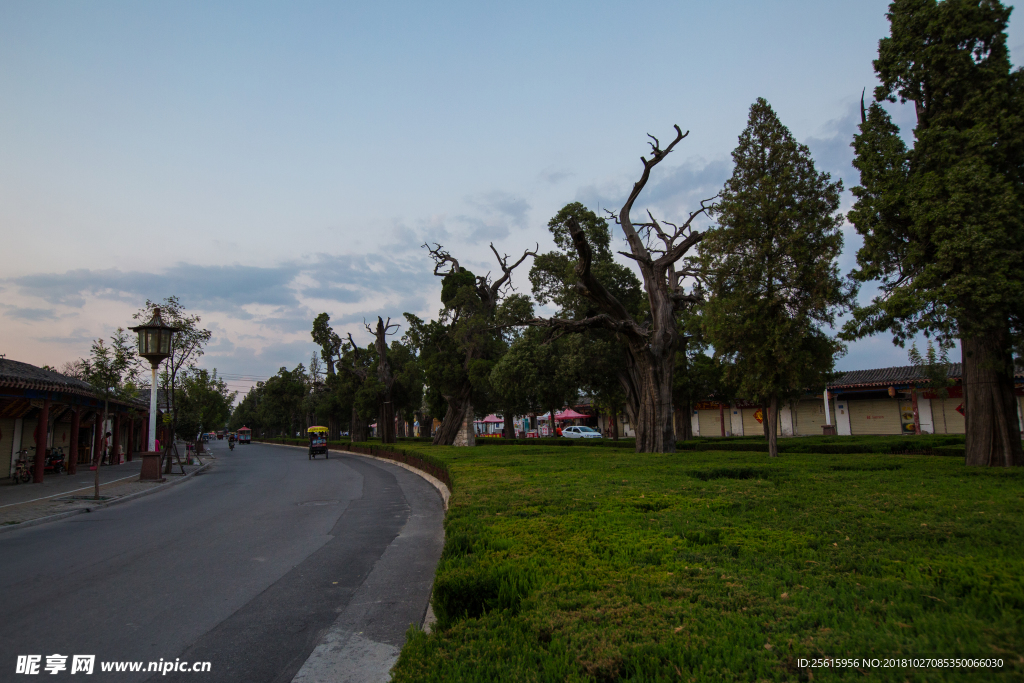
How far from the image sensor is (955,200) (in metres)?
10.5

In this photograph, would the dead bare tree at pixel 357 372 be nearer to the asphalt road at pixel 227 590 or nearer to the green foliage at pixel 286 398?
the green foliage at pixel 286 398

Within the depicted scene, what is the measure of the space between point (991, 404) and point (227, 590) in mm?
14615

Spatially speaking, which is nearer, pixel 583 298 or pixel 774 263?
pixel 774 263

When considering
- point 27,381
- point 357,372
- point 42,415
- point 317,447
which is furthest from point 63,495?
point 357,372

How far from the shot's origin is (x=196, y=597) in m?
5.66

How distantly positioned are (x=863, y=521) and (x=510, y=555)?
3.64 m

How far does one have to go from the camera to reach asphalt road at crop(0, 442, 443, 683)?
429 centimetres

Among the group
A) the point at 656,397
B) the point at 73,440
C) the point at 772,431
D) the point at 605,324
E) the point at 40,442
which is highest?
the point at 605,324

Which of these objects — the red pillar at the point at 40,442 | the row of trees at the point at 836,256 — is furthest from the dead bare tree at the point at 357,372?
the red pillar at the point at 40,442

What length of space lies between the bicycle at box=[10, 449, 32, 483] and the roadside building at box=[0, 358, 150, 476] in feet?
1.42

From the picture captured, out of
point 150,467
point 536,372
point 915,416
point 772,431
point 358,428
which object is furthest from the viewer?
point 358,428

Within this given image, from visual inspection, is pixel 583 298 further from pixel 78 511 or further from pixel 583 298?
pixel 78 511

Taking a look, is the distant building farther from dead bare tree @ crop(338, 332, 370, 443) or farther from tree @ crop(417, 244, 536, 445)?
dead bare tree @ crop(338, 332, 370, 443)

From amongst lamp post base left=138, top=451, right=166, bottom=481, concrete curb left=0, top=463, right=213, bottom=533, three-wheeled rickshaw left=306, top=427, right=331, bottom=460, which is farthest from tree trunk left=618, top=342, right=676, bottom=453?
three-wheeled rickshaw left=306, top=427, right=331, bottom=460
